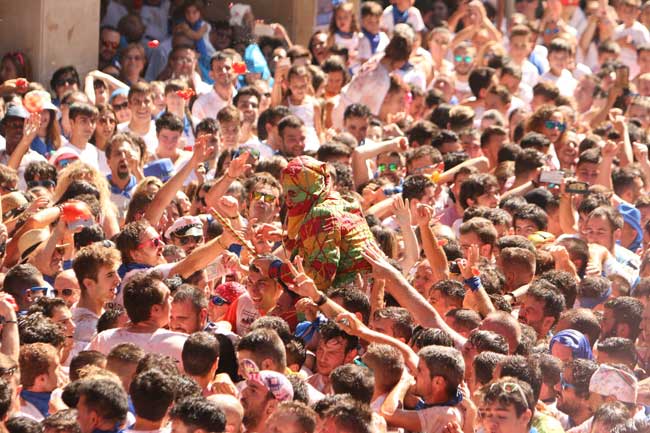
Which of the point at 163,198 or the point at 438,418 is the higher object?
the point at 438,418

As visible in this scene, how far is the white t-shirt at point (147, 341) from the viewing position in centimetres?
702

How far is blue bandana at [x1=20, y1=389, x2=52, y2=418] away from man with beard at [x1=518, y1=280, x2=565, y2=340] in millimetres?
2860

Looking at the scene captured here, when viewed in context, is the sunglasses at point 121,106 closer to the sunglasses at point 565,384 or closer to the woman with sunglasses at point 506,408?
the sunglasses at point 565,384

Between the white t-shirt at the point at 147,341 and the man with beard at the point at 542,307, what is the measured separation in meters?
2.04

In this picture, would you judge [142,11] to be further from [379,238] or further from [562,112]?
[379,238]

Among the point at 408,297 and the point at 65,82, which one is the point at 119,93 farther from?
the point at 408,297

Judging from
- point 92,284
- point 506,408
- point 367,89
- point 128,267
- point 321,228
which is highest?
point 506,408

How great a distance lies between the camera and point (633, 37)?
17.1 meters

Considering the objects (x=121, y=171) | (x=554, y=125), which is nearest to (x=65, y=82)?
(x=121, y=171)

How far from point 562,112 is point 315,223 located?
5.29m

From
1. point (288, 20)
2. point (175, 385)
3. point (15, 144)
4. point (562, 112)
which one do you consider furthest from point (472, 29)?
point (175, 385)

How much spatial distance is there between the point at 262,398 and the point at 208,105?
7.12m

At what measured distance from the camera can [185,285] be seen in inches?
292

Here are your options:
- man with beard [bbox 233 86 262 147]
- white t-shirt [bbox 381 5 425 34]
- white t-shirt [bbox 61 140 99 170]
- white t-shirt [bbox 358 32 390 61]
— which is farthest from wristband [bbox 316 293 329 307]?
white t-shirt [bbox 381 5 425 34]
